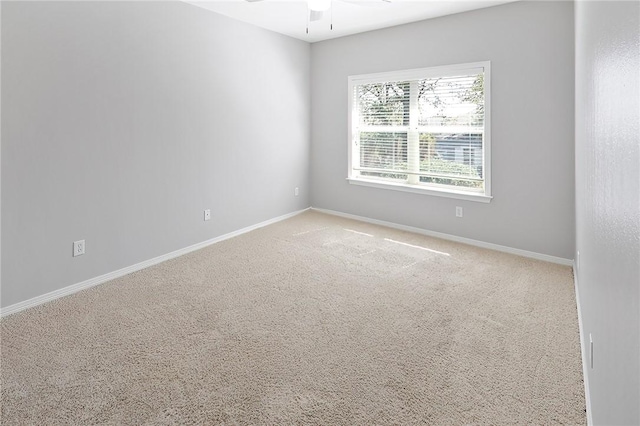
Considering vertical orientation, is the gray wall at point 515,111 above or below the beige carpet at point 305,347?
above

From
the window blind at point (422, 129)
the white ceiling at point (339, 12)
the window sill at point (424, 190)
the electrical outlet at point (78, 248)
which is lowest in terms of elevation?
the electrical outlet at point (78, 248)

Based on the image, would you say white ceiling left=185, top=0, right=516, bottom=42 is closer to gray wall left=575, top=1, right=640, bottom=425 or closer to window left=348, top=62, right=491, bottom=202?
window left=348, top=62, right=491, bottom=202

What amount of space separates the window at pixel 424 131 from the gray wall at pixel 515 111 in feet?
0.39

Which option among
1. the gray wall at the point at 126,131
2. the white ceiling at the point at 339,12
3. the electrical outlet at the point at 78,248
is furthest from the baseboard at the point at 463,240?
the electrical outlet at the point at 78,248

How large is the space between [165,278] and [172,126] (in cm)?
155

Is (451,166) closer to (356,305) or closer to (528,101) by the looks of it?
(528,101)

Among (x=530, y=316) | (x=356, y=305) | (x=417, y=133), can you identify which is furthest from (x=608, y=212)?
(x=417, y=133)

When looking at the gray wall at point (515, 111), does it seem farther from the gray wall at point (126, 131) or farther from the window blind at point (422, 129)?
the gray wall at point (126, 131)

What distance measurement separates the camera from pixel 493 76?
13.4ft

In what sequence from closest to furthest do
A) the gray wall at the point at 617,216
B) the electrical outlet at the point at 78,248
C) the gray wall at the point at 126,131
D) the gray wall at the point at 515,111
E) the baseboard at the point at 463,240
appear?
1. the gray wall at the point at 617,216
2. the gray wall at the point at 126,131
3. the electrical outlet at the point at 78,248
4. the gray wall at the point at 515,111
5. the baseboard at the point at 463,240

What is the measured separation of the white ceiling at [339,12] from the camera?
13.0 ft

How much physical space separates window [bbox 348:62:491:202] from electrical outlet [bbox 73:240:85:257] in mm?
3433

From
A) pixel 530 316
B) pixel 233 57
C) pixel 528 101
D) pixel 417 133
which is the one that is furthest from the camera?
pixel 417 133

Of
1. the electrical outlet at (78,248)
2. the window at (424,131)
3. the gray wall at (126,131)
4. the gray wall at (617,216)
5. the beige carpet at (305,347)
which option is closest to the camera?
the gray wall at (617,216)
